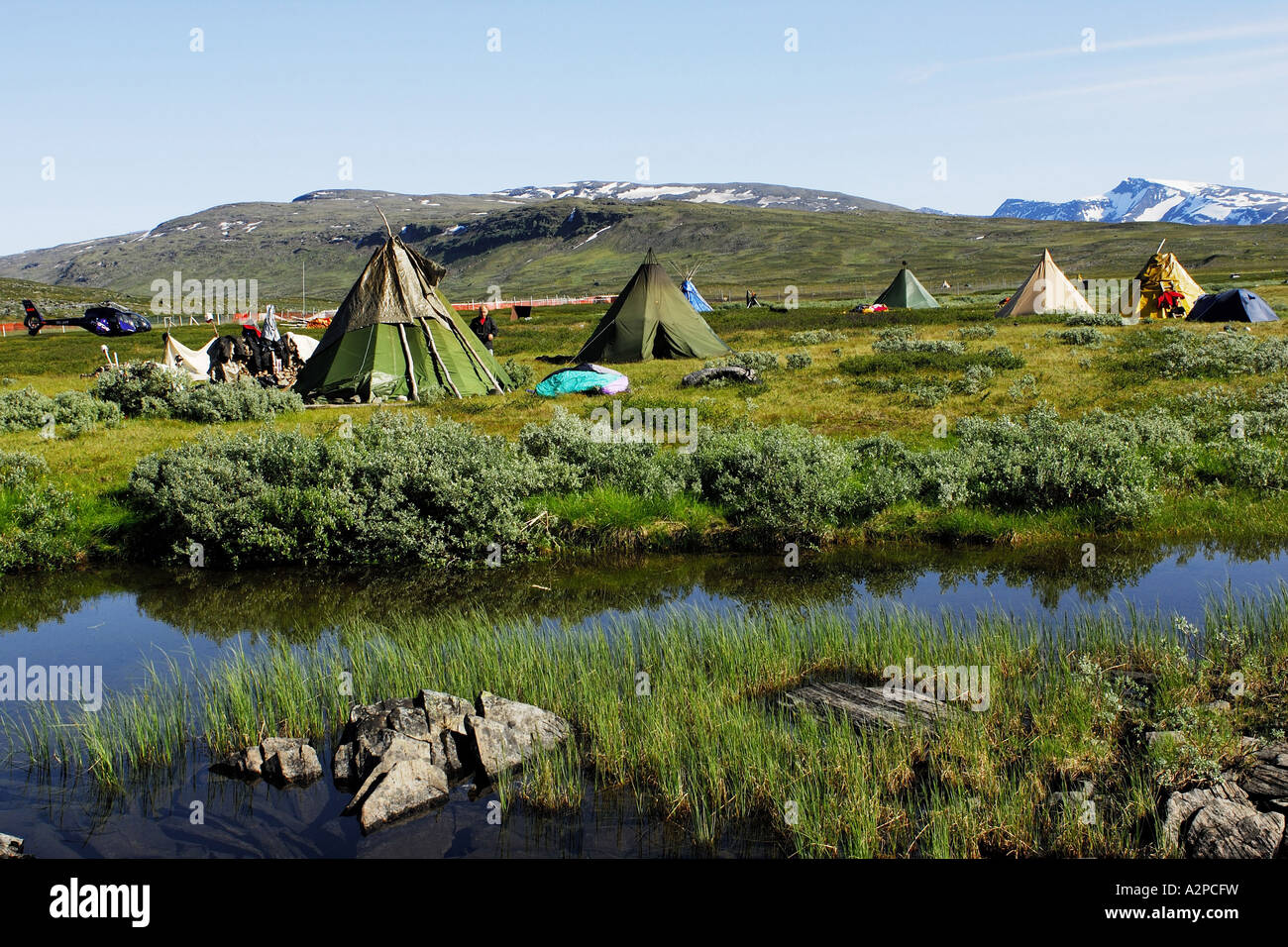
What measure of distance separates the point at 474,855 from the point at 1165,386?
19945 millimetres

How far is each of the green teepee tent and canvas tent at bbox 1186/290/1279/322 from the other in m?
17.1

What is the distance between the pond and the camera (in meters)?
6.87

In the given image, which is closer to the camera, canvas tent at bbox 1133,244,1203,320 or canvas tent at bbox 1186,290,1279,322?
canvas tent at bbox 1186,290,1279,322

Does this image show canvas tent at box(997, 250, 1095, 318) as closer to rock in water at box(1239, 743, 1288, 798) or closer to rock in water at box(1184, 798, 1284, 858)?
rock in water at box(1239, 743, 1288, 798)

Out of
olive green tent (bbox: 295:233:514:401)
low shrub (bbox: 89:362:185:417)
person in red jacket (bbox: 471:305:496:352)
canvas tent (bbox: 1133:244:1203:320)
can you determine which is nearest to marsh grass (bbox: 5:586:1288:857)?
low shrub (bbox: 89:362:185:417)

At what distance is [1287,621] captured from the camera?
918 cm

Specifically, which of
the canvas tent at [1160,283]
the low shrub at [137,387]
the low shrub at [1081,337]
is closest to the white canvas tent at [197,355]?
the low shrub at [137,387]

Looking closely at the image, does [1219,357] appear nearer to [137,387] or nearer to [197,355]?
[137,387]

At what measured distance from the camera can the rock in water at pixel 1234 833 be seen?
596cm

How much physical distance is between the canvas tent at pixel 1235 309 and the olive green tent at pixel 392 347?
23.9 meters

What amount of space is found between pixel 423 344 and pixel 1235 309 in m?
26.0

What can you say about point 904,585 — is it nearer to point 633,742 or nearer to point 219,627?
point 633,742

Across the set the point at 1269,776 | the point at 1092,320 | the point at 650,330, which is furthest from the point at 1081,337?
the point at 1269,776
